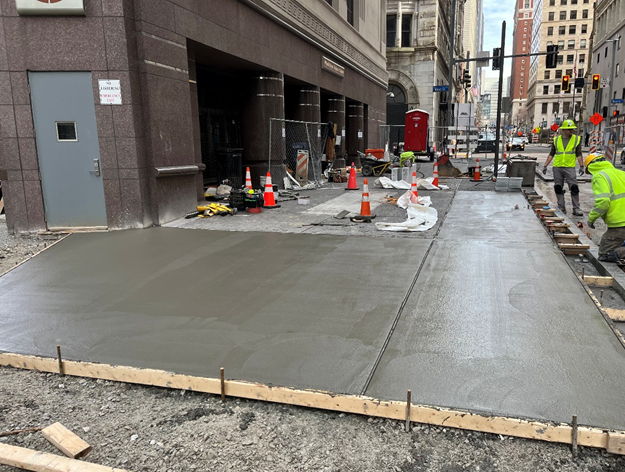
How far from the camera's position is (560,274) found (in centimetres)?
579

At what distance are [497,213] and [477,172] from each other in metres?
8.26

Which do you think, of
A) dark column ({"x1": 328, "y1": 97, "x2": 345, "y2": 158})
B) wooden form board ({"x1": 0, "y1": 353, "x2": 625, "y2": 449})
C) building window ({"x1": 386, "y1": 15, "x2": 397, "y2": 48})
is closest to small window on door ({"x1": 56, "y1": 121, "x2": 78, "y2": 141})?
wooden form board ({"x1": 0, "y1": 353, "x2": 625, "y2": 449})

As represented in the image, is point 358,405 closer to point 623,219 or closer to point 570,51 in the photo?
point 623,219

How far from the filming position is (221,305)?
5062 millimetres

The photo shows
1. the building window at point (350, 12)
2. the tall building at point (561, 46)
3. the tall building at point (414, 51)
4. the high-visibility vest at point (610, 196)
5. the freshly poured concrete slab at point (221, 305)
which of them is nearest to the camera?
the freshly poured concrete slab at point (221, 305)

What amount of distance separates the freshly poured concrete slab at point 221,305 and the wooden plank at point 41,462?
1082mm

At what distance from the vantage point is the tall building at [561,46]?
4370 inches

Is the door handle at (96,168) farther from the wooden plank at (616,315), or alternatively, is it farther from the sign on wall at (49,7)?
the wooden plank at (616,315)

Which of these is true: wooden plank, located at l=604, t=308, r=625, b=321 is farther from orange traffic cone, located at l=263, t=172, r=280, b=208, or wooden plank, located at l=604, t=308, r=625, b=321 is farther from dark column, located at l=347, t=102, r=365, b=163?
dark column, located at l=347, t=102, r=365, b=163

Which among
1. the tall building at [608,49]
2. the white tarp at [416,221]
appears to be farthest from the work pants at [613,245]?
the tall building at [608,49]

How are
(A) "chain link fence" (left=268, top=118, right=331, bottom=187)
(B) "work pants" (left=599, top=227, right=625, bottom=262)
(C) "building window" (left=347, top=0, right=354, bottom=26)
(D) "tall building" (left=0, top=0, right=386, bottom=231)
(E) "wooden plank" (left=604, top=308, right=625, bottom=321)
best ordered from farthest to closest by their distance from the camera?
1. (C) "building window" (left=347, top=0, right=354, bottom=26)
2. (A) "chain link fence" (left=268, top=118, right=331, bottom=187)
3. (D) "tall building" (left=0, top=0, right=386, bottom=231)
4. (B) "work pants" (left=599, top=227, right=625, bottom=262)
5. (E) "wooden plank" (left=604, top=308, right=625, bottom=321)

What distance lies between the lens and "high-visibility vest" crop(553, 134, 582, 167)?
11.1 m

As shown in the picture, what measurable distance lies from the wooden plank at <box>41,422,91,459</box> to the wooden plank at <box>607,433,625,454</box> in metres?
3.00

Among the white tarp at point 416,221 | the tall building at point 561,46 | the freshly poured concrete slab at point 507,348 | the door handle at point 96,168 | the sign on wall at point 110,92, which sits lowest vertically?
the freshly poured concrete slab at point 507,348
